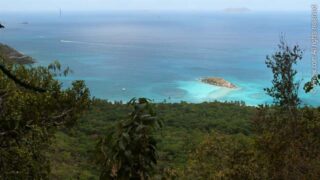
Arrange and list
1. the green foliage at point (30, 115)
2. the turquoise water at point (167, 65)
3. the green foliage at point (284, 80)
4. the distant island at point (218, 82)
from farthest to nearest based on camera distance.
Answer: the distant island at point (218, 82), the turquoise water at point (167, 65), the green foliage at point (284, 80), the green foliage at point (30, 115)

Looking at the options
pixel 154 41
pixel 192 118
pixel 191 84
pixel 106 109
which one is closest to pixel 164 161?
pixel 192 118

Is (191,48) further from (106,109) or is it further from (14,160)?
(14,160)

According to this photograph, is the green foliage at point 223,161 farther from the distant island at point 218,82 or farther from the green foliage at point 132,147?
the distant island at point 218,82

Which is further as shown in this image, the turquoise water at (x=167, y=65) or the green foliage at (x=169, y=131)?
the turquoise water at (x=167, y=65)

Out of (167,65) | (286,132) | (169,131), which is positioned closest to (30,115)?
(286,132)

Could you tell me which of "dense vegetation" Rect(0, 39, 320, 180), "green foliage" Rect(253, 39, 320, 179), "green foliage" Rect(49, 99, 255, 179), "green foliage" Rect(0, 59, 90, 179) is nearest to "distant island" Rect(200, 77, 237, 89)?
"green foliage" Rect(49, 99, 255, 179)

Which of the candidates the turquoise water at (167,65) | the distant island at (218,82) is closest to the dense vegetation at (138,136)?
the turquoise water at (167,65)

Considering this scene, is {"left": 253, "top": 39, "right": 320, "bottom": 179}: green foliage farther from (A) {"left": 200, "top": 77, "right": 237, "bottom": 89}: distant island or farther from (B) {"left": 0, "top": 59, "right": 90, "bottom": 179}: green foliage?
(A) {"left": 200, "top": 77, "right": 237, "bottom": 89}: distant island

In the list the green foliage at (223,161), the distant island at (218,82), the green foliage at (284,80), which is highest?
the distant island at (218,82)
